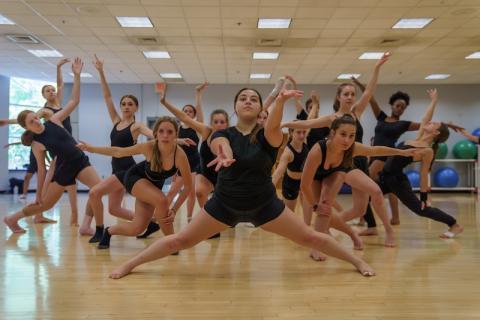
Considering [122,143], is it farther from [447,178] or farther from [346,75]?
[447,178]

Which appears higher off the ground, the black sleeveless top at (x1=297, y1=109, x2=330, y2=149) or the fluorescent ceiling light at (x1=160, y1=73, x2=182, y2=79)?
the fluorescent ceiling light at (x1=160, y1=73, x2=182, y2=79)

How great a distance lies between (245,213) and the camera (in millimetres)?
2822

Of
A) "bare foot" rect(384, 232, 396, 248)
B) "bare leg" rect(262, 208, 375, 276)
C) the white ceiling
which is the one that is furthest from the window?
"bare leg" rect(262, 208, 375, 276)

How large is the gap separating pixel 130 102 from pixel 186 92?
10993 millimetres

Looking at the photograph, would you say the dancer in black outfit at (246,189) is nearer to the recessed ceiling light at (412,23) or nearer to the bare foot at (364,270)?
the bare foot at (364,270)

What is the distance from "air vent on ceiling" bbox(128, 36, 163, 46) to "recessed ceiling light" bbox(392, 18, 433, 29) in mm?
5333

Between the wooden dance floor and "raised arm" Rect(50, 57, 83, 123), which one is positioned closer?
the wooden dance floor

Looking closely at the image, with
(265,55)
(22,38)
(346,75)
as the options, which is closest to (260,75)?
(265,55)

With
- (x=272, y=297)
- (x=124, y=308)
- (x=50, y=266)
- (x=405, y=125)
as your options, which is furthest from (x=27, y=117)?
(x=405, y=125)

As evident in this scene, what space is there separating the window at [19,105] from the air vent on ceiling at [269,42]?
29.7 feet

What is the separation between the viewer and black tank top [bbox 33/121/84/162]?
16.0ft

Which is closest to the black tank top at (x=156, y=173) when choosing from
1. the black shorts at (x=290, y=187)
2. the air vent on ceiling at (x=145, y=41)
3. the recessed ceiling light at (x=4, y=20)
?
the black shorts at (x=290, y=187)

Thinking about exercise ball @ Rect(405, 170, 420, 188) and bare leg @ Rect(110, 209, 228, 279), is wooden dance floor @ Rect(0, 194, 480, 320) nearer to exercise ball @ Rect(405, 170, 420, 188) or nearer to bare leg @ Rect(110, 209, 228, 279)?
bare leg @ Rect(110, 209, 228, 279)

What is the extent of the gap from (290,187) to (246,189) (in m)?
2.22
